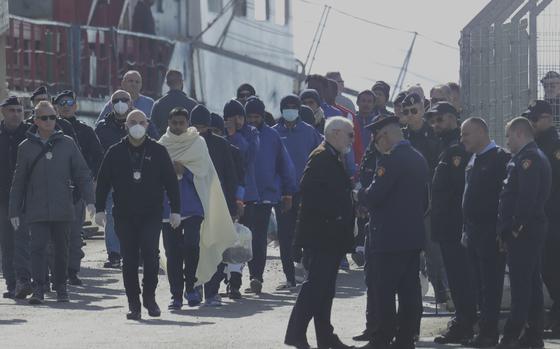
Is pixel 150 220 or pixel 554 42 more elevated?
pixel 554 42

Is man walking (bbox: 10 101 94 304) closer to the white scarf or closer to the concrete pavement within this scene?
the concrete pavement

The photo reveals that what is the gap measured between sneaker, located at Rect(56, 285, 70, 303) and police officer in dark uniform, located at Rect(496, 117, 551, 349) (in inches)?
209

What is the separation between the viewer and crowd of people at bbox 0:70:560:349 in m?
12.1

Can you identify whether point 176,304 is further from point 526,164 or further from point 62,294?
point 526,164

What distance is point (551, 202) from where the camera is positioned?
13258 mm

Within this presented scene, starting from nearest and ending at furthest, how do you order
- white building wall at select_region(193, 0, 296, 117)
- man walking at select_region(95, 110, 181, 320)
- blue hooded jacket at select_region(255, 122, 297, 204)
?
man walking at select_region(95, 110, 181, 320), blue hooded jacket at select_region(255, 122, 297, 204), white building wall at select_region(193, 0, 296, 117)

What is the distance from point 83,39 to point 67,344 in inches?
701

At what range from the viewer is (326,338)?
1260 cm

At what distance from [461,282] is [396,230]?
1.36m

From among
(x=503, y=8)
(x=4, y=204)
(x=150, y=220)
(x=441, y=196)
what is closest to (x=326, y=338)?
(x=441, y=196)

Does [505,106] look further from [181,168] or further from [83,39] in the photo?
[83,39]

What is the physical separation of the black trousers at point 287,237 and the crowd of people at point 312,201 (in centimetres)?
2

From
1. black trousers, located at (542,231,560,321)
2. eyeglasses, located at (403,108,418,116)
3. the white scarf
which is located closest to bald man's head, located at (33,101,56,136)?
the white scarf

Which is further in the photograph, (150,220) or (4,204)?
(4,204)
